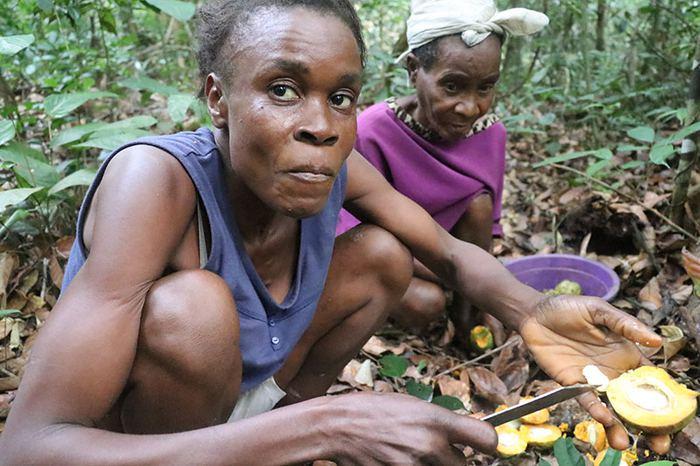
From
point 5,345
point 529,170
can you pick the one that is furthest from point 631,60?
point 5,345

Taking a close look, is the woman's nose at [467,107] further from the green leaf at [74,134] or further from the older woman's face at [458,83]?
the green leaf at [74,134]

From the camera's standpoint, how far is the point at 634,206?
3.09m

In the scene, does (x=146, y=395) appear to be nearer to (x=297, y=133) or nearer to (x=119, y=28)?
(x=297, y=133)

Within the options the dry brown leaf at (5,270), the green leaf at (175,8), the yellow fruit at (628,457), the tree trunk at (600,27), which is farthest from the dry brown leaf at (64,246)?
the tree trunk at (600,27)

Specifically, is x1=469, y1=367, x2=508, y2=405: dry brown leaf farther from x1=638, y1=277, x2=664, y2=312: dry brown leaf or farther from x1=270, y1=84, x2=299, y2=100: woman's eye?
x1=270, y1=84, x2=299, y2=100: woman's eye

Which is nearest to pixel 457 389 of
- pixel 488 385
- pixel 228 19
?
pixel 488 385

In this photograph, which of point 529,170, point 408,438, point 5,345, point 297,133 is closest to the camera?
point 408,438

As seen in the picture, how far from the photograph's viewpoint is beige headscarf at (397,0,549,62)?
2.59 meters

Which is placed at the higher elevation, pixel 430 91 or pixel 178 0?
pixel 178 0

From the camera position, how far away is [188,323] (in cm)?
136

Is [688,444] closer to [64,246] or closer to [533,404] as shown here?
[533,404]

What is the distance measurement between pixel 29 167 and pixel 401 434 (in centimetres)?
191

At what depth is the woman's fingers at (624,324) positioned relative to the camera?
5.04ft

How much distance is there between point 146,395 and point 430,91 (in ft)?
5.81
